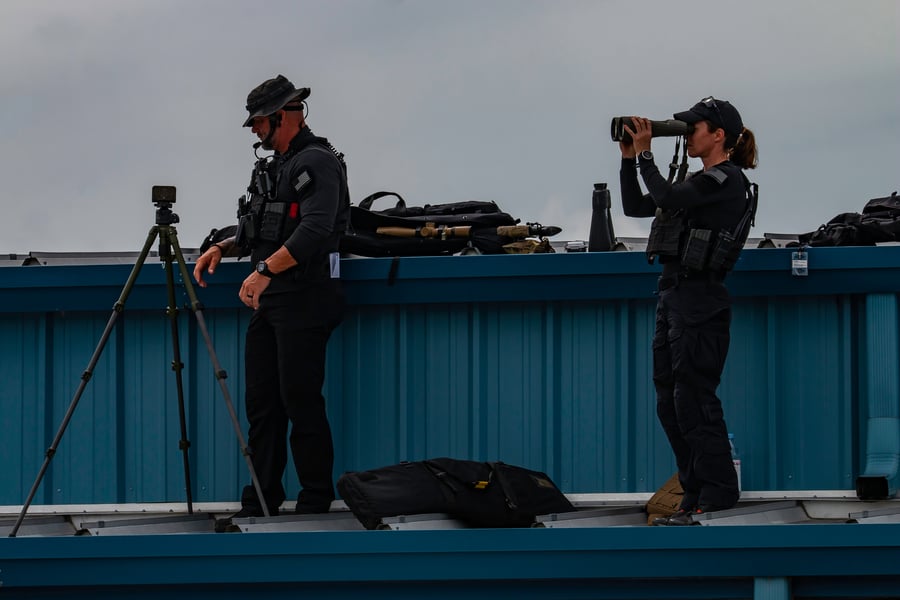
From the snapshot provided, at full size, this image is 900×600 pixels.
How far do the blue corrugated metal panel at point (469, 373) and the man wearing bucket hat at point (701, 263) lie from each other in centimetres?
72

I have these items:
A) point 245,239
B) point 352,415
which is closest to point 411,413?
point 352,415

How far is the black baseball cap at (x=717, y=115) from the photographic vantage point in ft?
19.5

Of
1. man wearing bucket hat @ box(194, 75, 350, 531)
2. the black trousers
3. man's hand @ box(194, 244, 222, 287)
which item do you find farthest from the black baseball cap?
man's hand @ box(194, 244, 222, 287)

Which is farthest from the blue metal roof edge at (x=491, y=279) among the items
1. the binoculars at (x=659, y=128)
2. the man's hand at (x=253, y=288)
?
the binoculars at (x=659, y=128)

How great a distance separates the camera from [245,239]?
6445mm

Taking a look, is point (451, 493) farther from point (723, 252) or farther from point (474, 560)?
point (723, 252)

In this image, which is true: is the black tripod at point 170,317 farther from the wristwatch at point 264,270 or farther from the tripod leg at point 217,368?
the wristwatch at point 264,270

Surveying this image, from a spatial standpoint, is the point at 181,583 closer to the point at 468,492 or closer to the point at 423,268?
the point at 468,492

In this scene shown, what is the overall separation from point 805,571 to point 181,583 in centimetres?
250

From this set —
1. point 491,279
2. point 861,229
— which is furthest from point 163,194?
point 861,229

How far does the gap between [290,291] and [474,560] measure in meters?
1.47

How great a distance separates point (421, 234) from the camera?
681 cm

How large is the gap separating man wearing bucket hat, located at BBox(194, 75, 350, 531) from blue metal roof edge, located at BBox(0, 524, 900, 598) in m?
0.71

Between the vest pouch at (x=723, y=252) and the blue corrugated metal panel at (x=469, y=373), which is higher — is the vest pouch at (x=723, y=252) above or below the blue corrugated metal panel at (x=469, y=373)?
above
